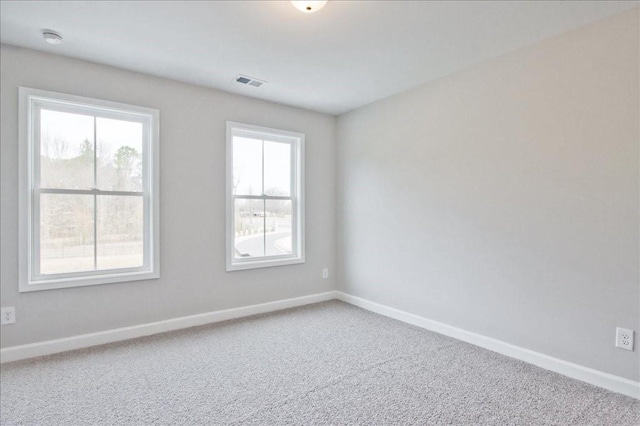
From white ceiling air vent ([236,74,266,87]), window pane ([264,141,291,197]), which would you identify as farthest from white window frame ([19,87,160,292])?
window pane ([264,141,291,197])

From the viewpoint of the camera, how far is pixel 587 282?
2.41 meters

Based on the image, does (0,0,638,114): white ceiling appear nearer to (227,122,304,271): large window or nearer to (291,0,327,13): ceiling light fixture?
(291,0,327,13): ceiling light fixture

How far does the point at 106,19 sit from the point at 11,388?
257 centimetres

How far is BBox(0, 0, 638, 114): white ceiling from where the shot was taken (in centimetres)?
226

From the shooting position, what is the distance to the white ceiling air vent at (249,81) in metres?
3.38

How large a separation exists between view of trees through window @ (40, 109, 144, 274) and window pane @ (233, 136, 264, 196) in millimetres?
983

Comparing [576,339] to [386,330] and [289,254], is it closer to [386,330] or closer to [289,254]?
[386,330]

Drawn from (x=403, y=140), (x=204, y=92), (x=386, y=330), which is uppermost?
(x=204, y=92)

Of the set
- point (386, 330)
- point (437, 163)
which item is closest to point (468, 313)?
point (386, 330)

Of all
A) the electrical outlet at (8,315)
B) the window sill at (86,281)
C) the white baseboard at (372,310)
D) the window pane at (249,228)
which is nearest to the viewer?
the white baseboard at (372,310)

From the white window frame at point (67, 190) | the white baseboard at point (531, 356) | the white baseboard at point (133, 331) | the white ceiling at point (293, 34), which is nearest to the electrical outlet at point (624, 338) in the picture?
the white baseboard at point (531, 356)

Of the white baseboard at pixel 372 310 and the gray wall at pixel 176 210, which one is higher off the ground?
the gray wall at pixel 176 210

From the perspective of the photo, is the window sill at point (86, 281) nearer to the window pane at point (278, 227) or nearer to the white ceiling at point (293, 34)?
the window pane at point (278, 227)

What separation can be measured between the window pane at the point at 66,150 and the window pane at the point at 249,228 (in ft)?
4.84
